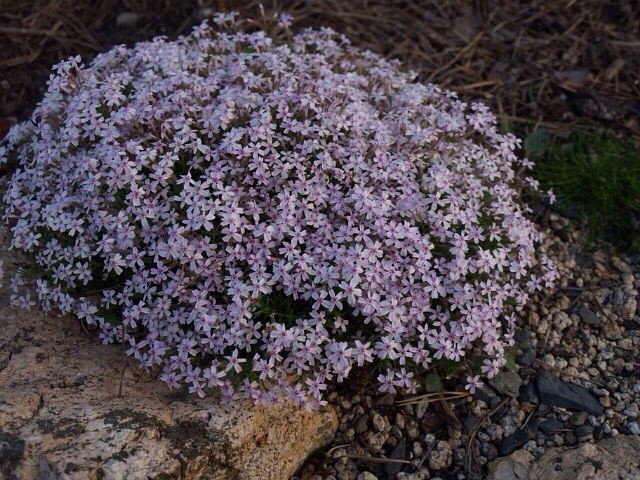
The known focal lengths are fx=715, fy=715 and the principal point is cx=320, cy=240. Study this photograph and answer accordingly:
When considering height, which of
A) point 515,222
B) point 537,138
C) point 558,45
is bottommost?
point 515,222

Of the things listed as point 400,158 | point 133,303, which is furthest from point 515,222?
point 133,303

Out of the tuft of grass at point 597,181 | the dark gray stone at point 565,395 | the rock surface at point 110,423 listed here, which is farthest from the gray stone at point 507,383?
the tuft of grass at point 597,181

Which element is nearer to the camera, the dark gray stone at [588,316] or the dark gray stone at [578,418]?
the dark gray stone at [578,418]

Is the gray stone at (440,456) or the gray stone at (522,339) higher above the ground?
the gray stone at (522,339)

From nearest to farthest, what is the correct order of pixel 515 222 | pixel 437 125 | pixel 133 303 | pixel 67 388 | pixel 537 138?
pixel 67 388 < pixel 133 303 < pixel 515 222 < pixel 437 125 < pixel 537 138

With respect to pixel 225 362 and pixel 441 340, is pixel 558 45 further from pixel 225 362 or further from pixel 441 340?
pixel 225 362

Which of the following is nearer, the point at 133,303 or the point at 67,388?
the point at 67,388

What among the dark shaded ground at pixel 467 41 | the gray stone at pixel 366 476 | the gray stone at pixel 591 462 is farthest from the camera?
the dark shaded ground at pixel 467 41

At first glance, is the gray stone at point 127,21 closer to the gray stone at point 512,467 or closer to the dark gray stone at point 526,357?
the dark gray stone at point 526,357

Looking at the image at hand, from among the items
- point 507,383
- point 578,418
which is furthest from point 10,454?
point 578,418
